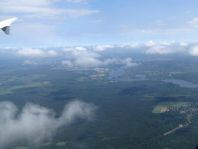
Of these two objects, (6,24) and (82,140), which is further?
(82,140)

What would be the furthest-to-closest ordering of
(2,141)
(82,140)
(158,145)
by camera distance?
(2,141), (82,140), (158,145)

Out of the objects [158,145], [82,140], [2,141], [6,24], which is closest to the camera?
[6,24]

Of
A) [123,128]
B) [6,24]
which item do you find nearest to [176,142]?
[123,128]

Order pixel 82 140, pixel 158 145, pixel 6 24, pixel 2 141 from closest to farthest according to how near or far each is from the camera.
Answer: pixel 6 24, pixel 158 145, pixel 82 140, pixel 2 141

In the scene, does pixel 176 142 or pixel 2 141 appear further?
pixel 2 141

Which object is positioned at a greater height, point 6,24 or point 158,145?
point 6,24

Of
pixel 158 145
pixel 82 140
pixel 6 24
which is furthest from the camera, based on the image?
pixel 82 140

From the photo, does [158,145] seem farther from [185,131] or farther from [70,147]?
[70,147]

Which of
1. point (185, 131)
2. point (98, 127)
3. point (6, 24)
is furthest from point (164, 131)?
point (6, 24)

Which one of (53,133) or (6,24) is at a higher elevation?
(6,24)

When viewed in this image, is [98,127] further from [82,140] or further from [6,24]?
[6,24]
